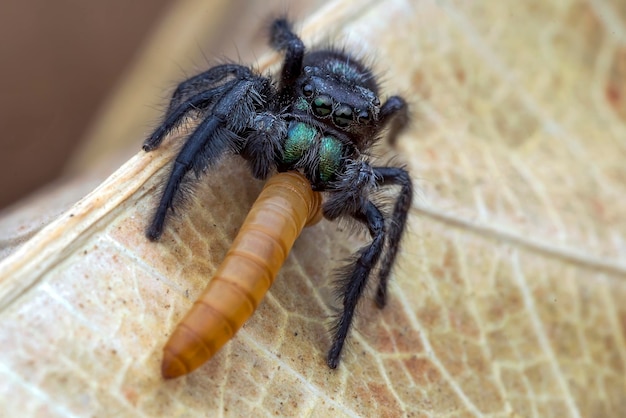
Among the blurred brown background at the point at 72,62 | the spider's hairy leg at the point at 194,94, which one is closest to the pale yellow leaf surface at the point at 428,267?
the spider's hairy leg at the point at 194,94

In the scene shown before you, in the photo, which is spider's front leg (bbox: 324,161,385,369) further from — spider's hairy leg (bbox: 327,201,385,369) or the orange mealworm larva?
the orange mealworm larva

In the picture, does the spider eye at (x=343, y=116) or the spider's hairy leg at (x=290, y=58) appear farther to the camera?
the spider's hairy leg at (x=290, y=58)

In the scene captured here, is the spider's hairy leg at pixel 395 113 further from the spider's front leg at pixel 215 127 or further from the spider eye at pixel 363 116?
the spider's front leg at pixel 215 127

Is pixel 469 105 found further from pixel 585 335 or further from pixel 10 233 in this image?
pixel 10 233

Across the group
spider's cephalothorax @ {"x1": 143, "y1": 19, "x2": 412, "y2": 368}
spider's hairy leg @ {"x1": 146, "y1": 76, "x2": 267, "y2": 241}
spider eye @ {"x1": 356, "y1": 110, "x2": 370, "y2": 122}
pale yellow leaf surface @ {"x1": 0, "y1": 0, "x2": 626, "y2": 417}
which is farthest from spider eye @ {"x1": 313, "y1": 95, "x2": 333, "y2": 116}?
pale yellow leaf surface @ {"x1": 0, "y1": 0, "x2": 626, "y2": 417}

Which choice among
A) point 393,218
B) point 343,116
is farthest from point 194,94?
point 393,218

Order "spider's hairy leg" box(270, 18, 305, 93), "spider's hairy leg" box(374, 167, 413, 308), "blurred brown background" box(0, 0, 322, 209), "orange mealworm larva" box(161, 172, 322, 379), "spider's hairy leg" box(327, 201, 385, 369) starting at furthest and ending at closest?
"blurred brown background" box(0, 0, 322, 209), "spider's hairy leg" box(270, 18, 305, 93), "spider's hairy leg" box(374, 167, 413, 308), "spider's hairy leg" box(327, 201, 385, 369), "orange mealworm larva" box(161, 172, 322, 379)

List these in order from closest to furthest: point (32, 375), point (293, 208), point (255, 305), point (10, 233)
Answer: point (32, 375)
point (255, 305)
point (293, 208)
point (10, 233)

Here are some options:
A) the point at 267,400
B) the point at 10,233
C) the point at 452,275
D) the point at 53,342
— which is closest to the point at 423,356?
the point at 452,275
